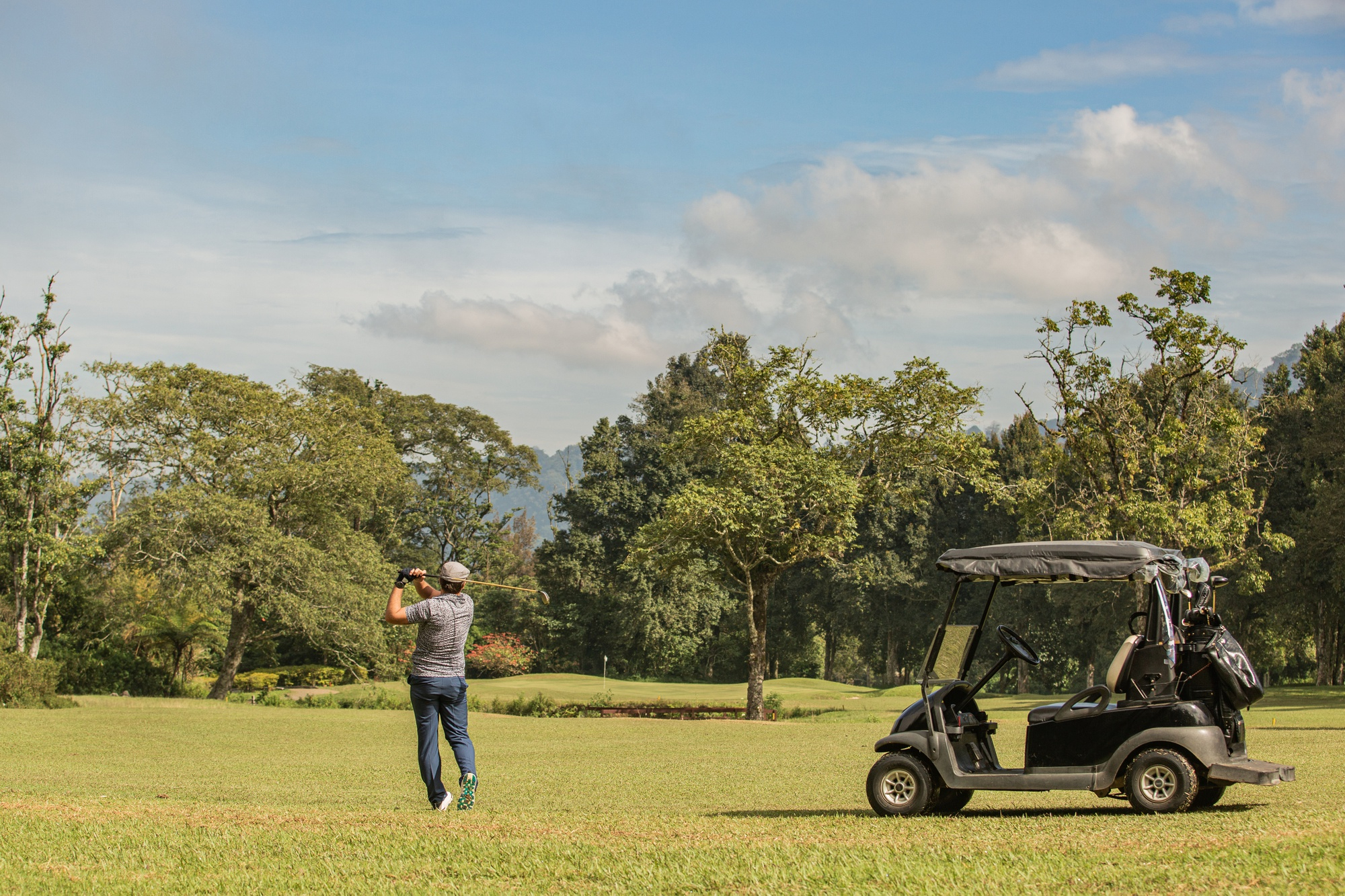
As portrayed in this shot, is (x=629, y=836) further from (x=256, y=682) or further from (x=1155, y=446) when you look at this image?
(x=256, y=682)

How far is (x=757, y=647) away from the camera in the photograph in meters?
31.7

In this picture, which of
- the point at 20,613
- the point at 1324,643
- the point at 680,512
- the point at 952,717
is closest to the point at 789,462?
the point at 680,512

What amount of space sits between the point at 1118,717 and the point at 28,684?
1210 inches

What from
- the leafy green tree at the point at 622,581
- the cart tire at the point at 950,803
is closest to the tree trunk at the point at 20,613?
the leafy green tree at the point at 622,581

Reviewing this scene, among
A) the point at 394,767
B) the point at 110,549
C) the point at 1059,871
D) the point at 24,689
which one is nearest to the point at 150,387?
the point at 110,549

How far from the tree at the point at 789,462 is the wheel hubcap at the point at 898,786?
2012cm

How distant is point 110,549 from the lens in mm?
37719

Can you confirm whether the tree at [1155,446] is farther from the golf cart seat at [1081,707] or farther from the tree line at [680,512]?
the golf cart seat at [1081,707]

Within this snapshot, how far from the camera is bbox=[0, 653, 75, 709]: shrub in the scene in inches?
1197

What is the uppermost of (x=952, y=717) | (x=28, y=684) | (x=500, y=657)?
(x=952, y=717)

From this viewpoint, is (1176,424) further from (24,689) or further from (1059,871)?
(24,689)

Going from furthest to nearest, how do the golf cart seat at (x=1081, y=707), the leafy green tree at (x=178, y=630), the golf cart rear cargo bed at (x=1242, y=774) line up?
the leafy green tree at (x=178, y=630)
the golf cart seat at (x=1081, y=707)
the golf cart rear cargo bed at (x=1242, y=774)

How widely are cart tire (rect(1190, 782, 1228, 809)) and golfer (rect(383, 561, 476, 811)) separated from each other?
18.6 ft

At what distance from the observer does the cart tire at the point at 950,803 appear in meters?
9.19
